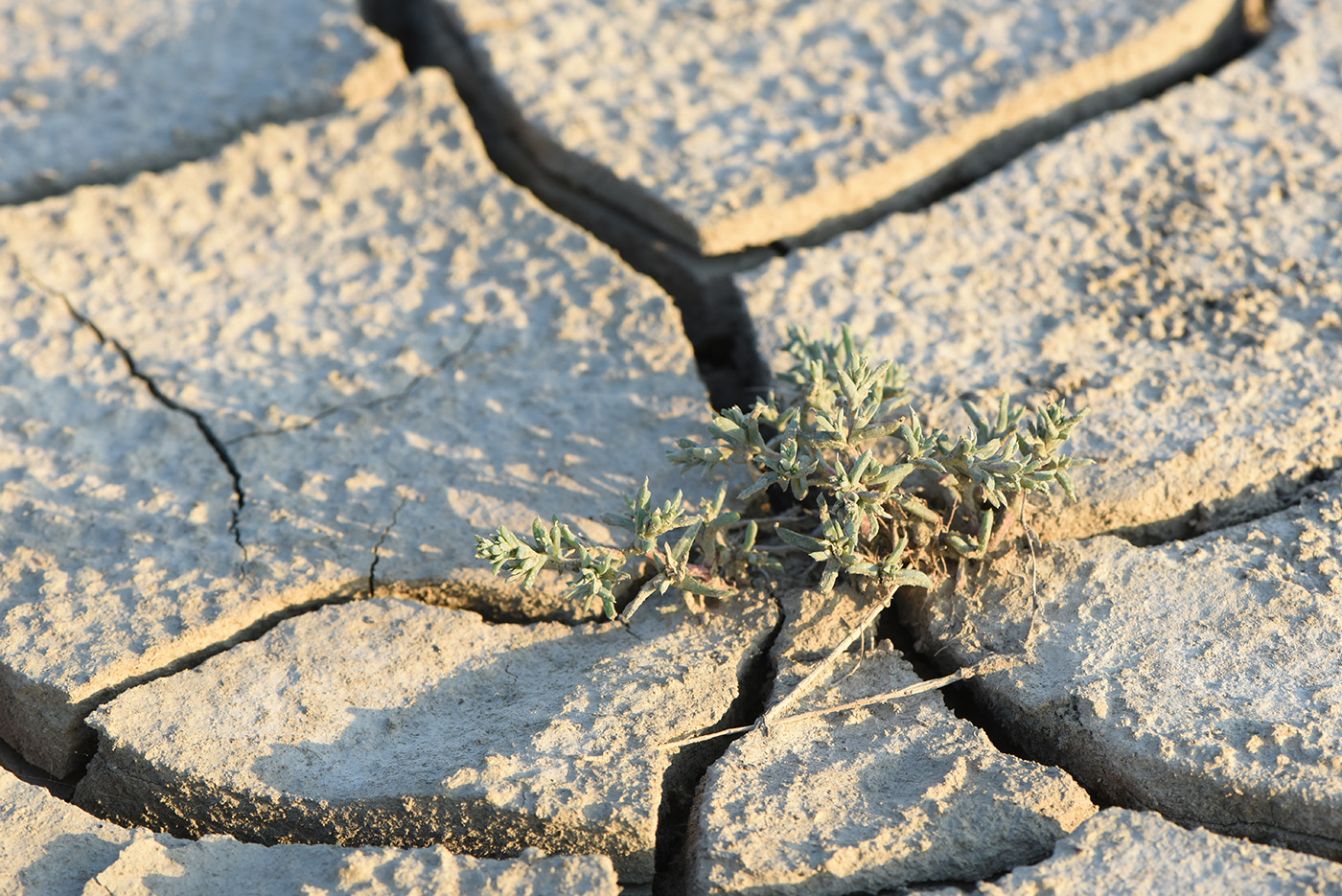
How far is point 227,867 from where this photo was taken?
1593mm

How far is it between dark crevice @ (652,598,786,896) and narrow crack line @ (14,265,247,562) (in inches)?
34.7

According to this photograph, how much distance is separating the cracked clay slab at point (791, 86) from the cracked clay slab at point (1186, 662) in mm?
1063

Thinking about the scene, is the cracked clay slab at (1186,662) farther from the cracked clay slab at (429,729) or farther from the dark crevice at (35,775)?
the dark crevice at (35,775)

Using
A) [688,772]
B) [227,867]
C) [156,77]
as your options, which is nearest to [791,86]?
[156,77]

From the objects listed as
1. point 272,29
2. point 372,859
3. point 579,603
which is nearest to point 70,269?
point 272,29

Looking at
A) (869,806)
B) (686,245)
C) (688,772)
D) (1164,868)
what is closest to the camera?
(1164,868)

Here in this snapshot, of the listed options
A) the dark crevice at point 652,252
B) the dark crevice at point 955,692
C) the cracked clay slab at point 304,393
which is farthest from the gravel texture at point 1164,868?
the dark crevice at point 652,252

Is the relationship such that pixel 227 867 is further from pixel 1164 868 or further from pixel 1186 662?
pixel 1186 662

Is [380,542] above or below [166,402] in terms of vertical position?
below

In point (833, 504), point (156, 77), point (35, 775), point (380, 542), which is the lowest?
point (35, 775)

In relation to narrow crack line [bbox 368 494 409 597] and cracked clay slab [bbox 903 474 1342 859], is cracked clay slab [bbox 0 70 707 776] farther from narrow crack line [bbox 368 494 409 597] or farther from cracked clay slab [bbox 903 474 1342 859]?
cracked clay slab [bbox 903 474 1342 859]

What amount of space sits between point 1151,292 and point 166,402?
2.04 m

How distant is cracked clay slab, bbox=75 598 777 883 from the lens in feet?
5.28

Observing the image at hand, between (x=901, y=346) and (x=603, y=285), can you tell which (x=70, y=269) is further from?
(x=901, y=346)
